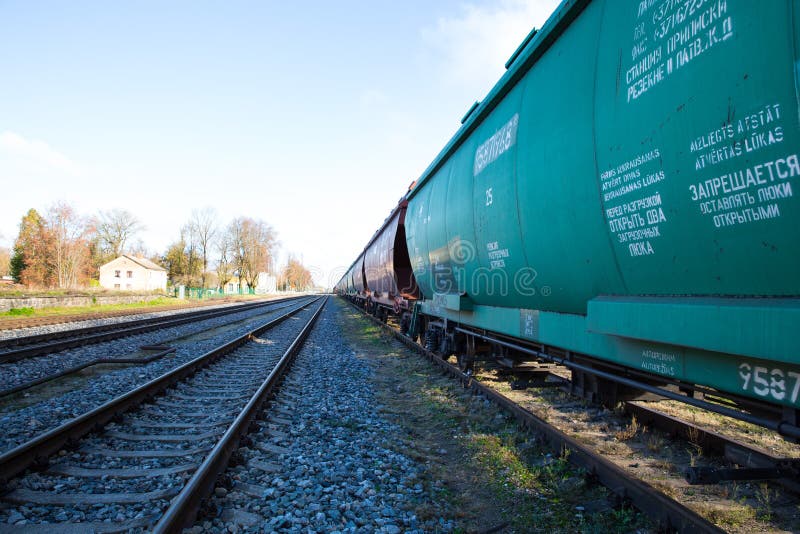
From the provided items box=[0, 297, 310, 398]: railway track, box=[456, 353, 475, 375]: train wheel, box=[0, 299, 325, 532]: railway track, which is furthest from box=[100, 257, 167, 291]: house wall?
box=[456, 353, 475, 375]: train wheel

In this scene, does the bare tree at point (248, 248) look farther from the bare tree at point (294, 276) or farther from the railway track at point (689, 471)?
the railway track at point (689, 471)

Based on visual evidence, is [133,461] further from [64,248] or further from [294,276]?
[294,276]

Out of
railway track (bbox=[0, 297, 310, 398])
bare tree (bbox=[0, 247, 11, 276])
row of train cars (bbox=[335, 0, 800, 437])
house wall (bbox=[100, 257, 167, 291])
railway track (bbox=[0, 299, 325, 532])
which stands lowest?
railway track (bbox=[0, 299, 325, 532])

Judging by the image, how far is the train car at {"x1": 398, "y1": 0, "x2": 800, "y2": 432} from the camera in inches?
70.7

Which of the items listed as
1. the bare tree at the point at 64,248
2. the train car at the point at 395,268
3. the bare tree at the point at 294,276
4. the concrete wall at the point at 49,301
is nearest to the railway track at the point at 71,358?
the train car at the point at 395,268

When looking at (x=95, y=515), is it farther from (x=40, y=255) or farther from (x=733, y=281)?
(x=40, y=255)

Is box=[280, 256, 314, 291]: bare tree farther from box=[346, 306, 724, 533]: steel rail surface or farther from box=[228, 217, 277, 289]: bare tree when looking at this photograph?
box=[346, 306, 724, 533]: steel rail surface

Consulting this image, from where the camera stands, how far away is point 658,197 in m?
2.38

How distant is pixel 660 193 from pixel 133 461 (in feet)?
15.1

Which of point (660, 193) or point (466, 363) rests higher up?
point (660, 193)

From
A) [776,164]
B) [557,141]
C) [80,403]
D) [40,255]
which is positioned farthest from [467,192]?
[40,255]

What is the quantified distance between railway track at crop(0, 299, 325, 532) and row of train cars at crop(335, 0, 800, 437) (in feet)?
9.99

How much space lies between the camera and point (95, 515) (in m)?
2.84

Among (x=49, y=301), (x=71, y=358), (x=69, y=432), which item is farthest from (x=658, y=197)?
(x=49, y=301)
